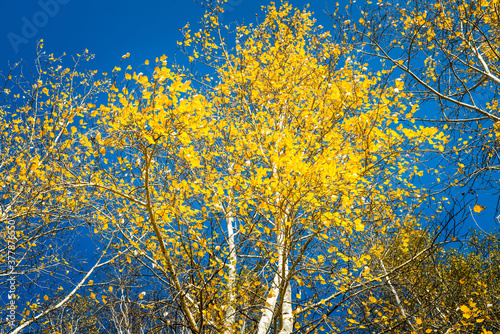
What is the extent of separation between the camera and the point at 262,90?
575cm

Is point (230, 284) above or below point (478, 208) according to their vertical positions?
below

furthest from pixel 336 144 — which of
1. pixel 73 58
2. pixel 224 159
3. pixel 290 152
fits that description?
pixel 73 58

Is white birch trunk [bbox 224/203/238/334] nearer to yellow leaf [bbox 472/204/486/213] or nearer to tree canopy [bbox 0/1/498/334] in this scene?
tree canopy [bbox 0/1/498/334]

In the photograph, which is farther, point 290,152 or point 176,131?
point 290,152

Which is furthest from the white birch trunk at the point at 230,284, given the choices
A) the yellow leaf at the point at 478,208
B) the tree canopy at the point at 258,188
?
the yellow leaf at the point at 478,208

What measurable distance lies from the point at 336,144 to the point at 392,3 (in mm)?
→ 2039

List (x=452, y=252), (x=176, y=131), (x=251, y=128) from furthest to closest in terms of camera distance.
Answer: (x=452, y=252)
(x=251, y=128)
(x=176, y=131)

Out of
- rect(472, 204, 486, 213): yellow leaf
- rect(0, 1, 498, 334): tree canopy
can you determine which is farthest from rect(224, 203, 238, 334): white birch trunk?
rect(472, 204, 486, 213): yellow leaf

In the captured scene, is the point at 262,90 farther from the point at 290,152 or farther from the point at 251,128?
the point at 290,152

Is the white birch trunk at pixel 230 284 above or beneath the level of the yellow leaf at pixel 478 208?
beneath

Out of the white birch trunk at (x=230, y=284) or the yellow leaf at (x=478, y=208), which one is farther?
the white birch trunk at (x=230, y=284)

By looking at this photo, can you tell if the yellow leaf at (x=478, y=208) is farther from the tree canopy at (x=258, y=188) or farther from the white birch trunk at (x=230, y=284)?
the white birch trunk at (x=230, y=284)

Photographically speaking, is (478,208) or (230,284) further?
(230,284)

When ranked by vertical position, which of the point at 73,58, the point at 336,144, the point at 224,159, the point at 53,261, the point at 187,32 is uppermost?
the point at 187,32
